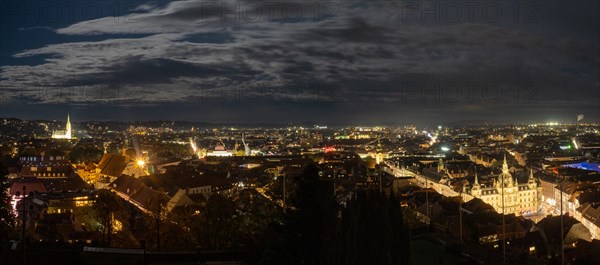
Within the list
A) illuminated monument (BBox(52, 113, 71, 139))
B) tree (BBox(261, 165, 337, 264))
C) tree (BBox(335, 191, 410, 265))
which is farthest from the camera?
illuminated monument (BBox(52, 113, 71, 139))

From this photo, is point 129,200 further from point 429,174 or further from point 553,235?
point 429,174

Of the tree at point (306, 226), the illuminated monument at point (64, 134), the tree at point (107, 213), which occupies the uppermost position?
the tree at point (306, 226)

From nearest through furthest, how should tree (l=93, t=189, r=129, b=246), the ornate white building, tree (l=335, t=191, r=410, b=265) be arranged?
tree (l=335, t=191, r=410, b=265), tree (l=93, t=189, r=129, b=246), the ornate white building

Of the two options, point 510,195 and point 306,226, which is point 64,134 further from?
point 306,226

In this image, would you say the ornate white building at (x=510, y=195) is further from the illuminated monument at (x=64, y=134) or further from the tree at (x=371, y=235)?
the illuminated monument at (x=64, y=134)

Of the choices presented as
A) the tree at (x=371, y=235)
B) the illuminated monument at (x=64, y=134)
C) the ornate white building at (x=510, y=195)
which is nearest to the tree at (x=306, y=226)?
the tree at (x=371, y=235)

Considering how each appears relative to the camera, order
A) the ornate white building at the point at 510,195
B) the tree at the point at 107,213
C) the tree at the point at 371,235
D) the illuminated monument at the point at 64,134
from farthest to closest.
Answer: the illuminated monument at the point at 64,134 < the ornate white building at the point at 510,195 < the tree at the point at 107,213 < the tree at the point at 371,235

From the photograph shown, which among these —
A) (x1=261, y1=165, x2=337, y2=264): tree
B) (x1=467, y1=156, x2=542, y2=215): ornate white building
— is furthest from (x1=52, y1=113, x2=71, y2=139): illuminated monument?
(x1=261, y1=165, x2=337, y2=264): tree

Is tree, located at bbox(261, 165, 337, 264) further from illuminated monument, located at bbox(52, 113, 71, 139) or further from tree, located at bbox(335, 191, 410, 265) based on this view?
illuminated monument, located at bbox(52, 113, 71, 139)

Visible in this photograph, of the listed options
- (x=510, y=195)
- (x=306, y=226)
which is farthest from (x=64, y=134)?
(x=306, y=226)
